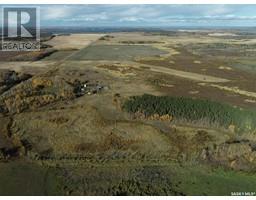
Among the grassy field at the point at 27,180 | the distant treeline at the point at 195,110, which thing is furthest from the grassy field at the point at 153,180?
the distant treeline at the point at 195,110

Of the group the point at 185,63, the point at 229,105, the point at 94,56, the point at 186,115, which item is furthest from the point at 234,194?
the point at 94,56

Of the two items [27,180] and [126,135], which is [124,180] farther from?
[126,135]

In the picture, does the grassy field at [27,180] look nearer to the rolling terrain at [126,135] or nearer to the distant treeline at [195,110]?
the rolling terrain at [126,135]

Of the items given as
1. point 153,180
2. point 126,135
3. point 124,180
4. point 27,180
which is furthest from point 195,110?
point 27,180

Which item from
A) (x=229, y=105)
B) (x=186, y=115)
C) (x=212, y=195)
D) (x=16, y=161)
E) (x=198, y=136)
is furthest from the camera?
(x=229, y=105)

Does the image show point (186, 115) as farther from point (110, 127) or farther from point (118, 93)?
point (118, 93)

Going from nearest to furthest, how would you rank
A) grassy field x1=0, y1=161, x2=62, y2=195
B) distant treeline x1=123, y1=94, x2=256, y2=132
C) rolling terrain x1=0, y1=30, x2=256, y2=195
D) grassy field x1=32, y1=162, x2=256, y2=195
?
1. grassy field x1=0, y1=161, x2=62, y2=195
2. grassy field x1=32, y1=162, x2=256, y2=195
3. rolling terrain x1=0, y1=30, x2=256, y2=195
4. distant treeline x1=123, y1=94, x2=256, y2=132

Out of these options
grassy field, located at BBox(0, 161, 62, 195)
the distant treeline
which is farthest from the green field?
the distant treeline

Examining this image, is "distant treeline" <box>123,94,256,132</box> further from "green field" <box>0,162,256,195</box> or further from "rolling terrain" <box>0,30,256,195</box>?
"green field" <box>0,162,256,195</box>
